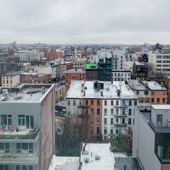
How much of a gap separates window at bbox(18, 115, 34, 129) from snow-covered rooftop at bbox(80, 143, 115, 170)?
5.08 meters

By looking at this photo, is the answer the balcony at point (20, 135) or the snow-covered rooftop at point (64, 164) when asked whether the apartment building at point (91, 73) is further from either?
the balcony at point (20, 135)

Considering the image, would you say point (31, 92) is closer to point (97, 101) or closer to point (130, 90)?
point (97, 101)

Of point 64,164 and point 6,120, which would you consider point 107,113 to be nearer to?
point 64,164

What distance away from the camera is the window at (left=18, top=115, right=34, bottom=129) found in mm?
21453

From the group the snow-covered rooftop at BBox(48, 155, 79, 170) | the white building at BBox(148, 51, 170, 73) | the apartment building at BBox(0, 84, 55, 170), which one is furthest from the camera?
the white building at BBox(148, 51, 170, 73)

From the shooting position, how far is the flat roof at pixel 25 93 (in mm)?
24500

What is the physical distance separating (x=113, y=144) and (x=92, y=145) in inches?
597

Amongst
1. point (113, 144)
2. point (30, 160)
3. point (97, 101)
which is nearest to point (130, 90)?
point (97, 101)

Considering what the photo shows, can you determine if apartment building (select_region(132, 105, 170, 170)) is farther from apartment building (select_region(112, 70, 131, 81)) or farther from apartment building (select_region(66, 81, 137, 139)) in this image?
apartment building (select_region(112, 70, 131, 81))

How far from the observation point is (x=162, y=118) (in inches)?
1009

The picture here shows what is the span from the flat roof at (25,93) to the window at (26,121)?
8.66 ft

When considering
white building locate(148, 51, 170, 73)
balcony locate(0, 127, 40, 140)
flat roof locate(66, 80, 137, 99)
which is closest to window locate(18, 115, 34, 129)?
balcony locate(0, 127, 40, 140)

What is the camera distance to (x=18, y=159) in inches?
840

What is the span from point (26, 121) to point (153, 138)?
8851mm
